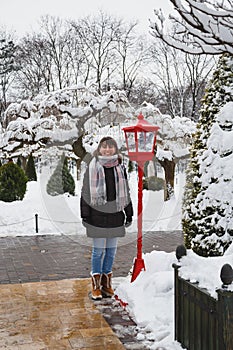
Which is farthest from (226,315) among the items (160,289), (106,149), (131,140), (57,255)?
(57,255)

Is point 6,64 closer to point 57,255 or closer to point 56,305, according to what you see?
point 57,255

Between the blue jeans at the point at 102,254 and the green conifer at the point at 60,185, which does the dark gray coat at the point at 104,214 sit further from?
the green conifer at the point at 60,185

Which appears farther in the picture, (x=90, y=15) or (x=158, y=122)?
(x=90, y=15)

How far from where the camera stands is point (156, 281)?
432 cm

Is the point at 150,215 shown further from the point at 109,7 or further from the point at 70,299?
the point at 109,7

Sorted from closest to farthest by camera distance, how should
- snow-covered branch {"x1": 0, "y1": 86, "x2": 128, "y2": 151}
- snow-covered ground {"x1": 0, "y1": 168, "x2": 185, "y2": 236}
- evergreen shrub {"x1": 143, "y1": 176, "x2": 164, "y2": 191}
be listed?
1. snow-covered ground {"x1": 0, "y1": 168, "x2": 185, "y2": 236}
2. snow-covered branch {"x1": 0, "y1": 86, "x2": 128, "y2": 151}
3. evergreen shrub {"x1": 143, "y1": 176, "x2": 164, "y2": 191}

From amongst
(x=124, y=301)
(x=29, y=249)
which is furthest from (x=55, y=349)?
(x=29, y=249)

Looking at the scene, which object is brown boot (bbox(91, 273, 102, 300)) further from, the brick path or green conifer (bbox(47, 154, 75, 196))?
green conifer (bbox(47, 154, 75, 196))

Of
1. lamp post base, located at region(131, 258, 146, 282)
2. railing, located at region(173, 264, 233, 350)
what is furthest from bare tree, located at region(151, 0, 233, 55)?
lamp post base, located at region(131, 258, 146, 282)

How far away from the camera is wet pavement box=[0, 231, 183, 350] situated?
3.66 metres

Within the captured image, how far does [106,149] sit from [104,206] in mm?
576

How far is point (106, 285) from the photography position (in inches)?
189

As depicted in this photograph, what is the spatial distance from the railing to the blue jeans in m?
1.32

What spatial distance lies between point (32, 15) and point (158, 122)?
42.6ft
